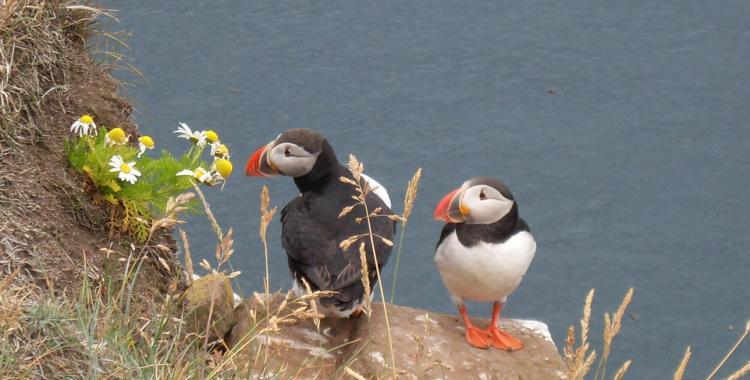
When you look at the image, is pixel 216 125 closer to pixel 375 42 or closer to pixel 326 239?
pixel 375 42

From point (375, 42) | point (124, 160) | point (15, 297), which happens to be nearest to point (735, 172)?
point (375, 42)

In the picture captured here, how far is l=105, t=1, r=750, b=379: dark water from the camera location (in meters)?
4.74

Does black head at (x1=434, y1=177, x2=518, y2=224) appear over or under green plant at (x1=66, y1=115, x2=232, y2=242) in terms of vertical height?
under

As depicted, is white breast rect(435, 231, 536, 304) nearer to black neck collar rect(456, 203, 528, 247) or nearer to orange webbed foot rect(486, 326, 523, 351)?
black neck collar rect(456, 203, 528, 247)

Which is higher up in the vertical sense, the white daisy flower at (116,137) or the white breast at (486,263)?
the white daisy flower at (116,137)

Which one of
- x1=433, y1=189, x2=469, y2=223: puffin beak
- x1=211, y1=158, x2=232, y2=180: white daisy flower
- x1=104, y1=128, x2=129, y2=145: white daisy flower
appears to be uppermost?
x1=104, y1=128, x2=129, y2=145: white daisy flower

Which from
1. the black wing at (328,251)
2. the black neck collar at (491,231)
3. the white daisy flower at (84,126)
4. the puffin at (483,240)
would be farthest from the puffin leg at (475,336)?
the white daisy flower at (84,126)

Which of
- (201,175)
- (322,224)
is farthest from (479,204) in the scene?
(201,175)

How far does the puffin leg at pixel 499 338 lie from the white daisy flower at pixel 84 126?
4.94ft

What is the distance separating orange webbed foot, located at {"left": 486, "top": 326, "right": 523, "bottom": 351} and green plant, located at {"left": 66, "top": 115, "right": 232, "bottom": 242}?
111cm

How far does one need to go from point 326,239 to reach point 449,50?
3.25 meters

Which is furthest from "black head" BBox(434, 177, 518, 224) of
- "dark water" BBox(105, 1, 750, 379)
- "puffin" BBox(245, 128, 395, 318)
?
"dark water" BBox(105, 1, 750, 379)

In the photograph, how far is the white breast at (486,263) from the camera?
3.45 m

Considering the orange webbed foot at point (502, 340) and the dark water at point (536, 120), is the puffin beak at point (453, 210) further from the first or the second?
the dark water at point (536, 120)
